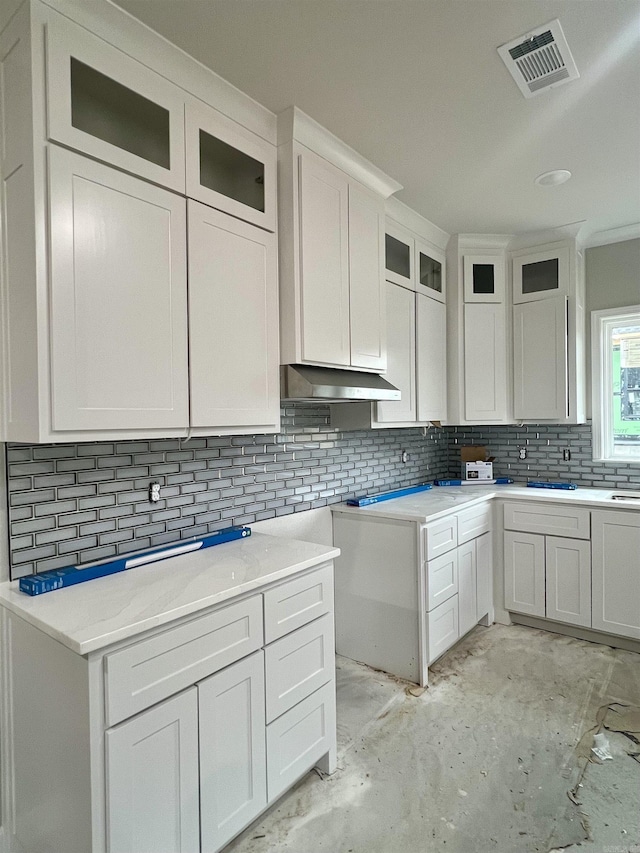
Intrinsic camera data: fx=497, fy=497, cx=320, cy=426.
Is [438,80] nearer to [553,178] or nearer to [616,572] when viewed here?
[553,178]

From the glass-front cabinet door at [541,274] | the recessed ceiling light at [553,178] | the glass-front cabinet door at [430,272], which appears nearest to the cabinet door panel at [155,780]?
the glass-front cabinet door at [430,272]

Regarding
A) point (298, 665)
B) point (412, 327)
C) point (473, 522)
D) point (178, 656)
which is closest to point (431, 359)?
point (412, 327)

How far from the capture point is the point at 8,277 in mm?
1501

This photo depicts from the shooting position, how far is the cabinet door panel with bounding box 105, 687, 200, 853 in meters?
1.27

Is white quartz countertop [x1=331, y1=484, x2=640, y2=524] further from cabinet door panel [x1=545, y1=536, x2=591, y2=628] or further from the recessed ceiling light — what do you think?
the recessed ceiling light

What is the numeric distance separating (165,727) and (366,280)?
208 cm

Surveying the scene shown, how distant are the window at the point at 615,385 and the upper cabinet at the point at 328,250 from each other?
74.0 inches

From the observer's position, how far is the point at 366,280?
2545 millimetres

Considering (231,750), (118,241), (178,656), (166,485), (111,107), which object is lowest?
(231,750)

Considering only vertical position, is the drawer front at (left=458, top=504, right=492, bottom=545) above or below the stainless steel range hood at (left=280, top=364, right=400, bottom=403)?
below

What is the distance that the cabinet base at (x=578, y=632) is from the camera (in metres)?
2.99

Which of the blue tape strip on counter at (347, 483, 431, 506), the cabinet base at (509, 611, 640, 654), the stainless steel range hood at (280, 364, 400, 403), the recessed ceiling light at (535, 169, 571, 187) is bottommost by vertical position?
the cabinet base at (509, 611, 640, 654)

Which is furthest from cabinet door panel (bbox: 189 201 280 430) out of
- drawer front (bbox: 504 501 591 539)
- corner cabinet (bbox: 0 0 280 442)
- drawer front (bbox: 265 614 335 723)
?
drawer front (bbox: 504 501 591 539)

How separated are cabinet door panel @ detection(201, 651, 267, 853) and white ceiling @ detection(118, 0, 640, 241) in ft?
6.73
